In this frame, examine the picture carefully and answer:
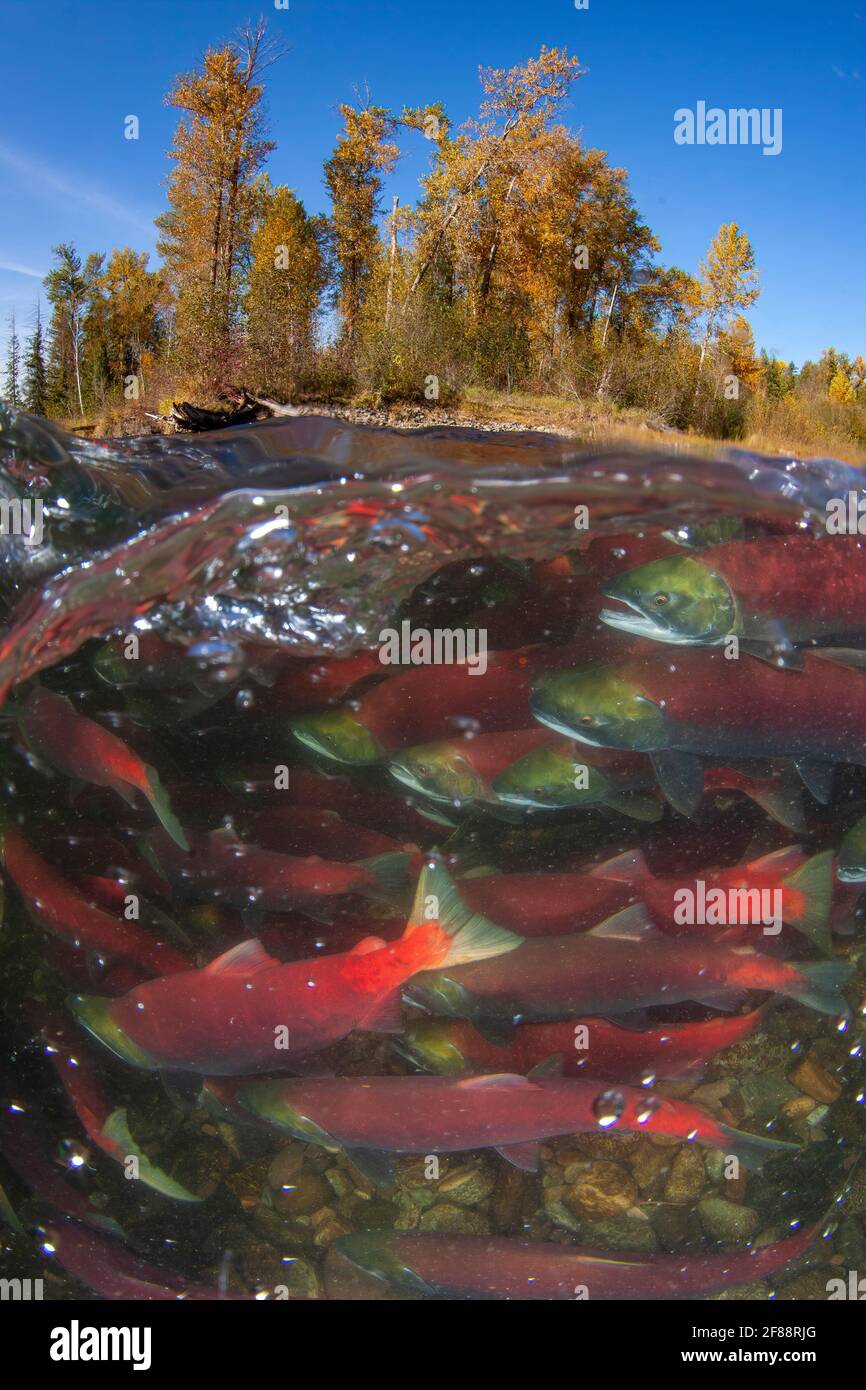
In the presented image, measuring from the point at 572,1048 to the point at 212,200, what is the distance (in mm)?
12438

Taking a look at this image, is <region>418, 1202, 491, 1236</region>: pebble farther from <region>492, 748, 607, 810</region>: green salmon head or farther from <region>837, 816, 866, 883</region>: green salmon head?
<region>837, 816, 866, 883</region>: green salmon head

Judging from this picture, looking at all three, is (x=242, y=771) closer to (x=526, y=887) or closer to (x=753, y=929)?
(x=526, y=887)

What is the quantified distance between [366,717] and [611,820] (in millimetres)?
1137

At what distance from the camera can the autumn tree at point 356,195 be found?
12.0 m

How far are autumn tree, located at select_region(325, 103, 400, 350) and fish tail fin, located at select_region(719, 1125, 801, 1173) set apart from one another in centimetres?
1171

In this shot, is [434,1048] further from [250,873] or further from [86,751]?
[86,751]

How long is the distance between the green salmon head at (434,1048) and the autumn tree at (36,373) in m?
5.13

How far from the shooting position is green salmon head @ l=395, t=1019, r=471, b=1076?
307 centimetres

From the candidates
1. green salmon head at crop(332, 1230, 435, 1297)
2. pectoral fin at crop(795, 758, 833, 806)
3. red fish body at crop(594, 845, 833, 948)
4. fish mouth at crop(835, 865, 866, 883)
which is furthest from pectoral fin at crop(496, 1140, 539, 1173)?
pectoral fin at crop(795, 758, 833, 806)

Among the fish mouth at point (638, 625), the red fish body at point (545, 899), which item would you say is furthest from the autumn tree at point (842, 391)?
the red fish body at point (545, 899)

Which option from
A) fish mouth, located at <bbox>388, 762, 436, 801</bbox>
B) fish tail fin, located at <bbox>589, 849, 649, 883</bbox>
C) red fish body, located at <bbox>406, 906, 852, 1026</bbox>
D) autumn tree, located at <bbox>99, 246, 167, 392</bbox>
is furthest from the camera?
autumn tree, located at <bbox>99, 246, 167, 392</bbox>

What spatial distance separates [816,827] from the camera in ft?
12.5

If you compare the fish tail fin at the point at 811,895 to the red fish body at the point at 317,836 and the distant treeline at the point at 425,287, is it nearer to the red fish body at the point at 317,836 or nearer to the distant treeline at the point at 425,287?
the red fish body at the point at 317,836

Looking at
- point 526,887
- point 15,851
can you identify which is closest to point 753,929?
point 526,887
